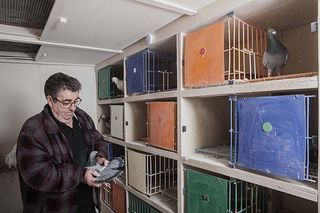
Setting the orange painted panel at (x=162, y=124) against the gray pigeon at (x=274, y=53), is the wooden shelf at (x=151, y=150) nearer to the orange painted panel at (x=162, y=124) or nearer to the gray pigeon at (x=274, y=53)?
the orange painted panel at (x=162, y=124)

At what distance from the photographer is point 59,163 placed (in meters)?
1.20

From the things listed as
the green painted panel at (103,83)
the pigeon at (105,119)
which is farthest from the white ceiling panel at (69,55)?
the pigeon at (105,119)

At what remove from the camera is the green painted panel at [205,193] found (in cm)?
115

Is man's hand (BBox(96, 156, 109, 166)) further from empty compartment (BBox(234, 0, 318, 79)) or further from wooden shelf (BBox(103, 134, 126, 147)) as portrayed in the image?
empty compartment (BBox(234, 0, 318, 79))

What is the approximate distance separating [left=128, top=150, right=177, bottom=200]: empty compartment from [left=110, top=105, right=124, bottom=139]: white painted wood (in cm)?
32

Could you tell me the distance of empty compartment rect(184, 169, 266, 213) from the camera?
114 centimetres

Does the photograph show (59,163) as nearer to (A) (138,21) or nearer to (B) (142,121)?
(A) (138,21)

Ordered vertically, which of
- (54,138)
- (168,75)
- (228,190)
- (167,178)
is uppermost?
(168,75)

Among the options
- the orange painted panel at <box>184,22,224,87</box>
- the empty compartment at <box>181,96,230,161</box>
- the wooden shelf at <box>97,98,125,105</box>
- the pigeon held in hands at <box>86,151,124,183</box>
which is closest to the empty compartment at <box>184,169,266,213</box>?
the empty compartment at <box>181,96,230,161</box>

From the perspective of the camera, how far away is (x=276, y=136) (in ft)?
3.03

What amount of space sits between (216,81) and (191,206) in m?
0.77

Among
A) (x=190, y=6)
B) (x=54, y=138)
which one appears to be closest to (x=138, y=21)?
(x=190, y=6)

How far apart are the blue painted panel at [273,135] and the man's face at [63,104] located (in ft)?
2.99

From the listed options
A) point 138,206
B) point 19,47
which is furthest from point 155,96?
point 19,47
